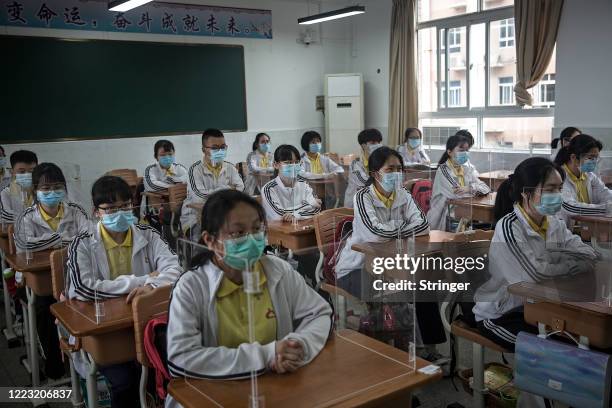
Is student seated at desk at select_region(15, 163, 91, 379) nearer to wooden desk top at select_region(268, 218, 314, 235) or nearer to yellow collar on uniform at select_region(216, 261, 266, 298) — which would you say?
wooden desk top at select_region(268, 218, 314, 235)

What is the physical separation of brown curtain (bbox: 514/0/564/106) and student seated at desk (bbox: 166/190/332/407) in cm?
622

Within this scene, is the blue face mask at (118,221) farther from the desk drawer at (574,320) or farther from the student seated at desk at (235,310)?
the desk drawer at (574,320)

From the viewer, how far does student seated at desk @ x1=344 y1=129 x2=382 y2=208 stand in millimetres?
5792

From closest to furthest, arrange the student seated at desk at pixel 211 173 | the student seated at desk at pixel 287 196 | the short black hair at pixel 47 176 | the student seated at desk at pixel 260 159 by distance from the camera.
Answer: the short black hair at pixel 47 176 → the student seated at desk at pixel 287 196 → the student seated at desk at pixel 211 173 → the student seated at desk at pixel 260 159

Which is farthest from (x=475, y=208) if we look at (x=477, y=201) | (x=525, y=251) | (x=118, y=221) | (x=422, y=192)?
(x=118, y=221)

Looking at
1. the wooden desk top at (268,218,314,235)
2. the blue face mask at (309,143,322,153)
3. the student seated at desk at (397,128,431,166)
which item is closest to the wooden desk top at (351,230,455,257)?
the wooden desk top at (268,218,314,235)

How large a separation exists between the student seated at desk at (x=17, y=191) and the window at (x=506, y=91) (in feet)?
19.1

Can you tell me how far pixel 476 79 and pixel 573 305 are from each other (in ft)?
21.4

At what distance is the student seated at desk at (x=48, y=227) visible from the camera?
3059 millimetres

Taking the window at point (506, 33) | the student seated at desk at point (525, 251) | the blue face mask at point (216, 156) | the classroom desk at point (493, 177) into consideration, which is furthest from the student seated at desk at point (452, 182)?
the window at point (506, 33)

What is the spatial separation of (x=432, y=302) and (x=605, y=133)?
4.79m

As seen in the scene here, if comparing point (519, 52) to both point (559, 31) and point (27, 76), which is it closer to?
point (559, 31)

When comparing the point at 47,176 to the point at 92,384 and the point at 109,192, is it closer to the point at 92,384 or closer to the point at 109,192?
the point at 109,192

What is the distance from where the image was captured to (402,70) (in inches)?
340
